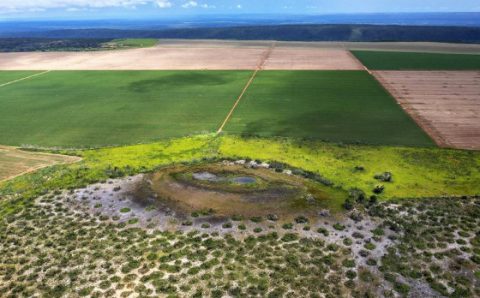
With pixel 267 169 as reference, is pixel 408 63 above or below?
above

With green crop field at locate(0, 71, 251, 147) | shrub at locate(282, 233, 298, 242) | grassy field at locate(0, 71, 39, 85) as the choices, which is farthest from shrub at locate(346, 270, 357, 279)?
grassy field at locate(0, 71, 39, 85)

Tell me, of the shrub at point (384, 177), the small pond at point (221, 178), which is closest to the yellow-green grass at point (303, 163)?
the shrub at point (384, 177)

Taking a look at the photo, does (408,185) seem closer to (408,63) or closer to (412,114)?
(412,114)

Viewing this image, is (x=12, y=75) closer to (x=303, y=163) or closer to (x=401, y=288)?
(x=303, y=163)

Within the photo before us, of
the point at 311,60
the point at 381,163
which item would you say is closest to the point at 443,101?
the point at 381,163

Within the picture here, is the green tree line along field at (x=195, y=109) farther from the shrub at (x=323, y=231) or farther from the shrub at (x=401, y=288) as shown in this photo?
the shrub at (x=401, y=288)

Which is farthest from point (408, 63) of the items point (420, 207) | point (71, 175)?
point (71, 175)

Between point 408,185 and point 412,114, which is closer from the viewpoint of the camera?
point 408,185
